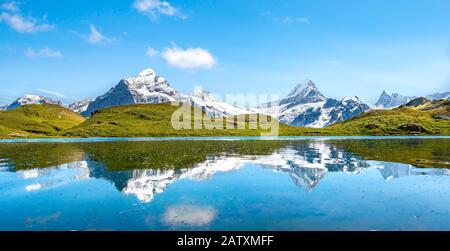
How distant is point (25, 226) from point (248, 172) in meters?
31.1

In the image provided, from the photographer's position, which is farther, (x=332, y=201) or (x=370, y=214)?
(x=332, y=201)

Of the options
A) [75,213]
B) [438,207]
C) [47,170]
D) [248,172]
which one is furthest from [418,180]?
[47,170]

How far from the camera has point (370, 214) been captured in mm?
26844
